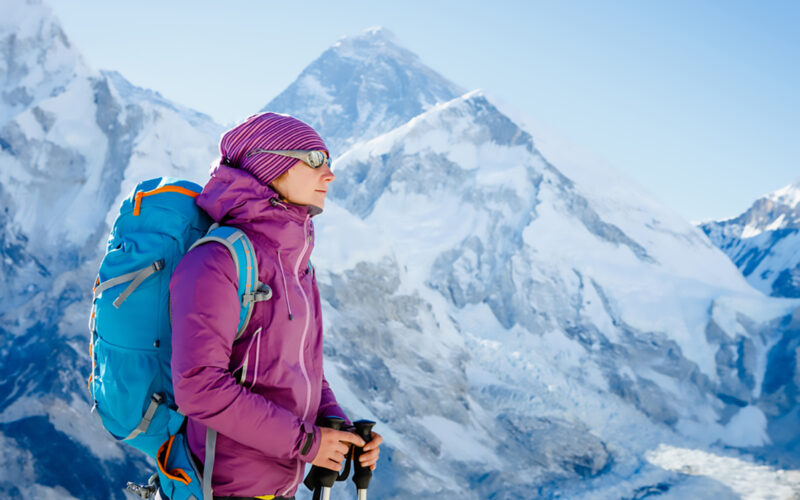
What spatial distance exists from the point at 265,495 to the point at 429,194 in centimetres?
7717

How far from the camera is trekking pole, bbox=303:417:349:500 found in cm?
252

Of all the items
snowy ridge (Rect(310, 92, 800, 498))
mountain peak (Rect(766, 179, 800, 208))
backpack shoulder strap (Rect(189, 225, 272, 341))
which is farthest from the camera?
mountain peak (Rect(766, 179, 800, 208))

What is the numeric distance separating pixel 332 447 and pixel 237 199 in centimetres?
111

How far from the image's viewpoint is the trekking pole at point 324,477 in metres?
2.52

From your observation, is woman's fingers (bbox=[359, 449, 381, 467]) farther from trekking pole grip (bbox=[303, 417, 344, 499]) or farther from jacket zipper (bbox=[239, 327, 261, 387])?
jacket zipper (bbox=[239, 327, 261, 387])

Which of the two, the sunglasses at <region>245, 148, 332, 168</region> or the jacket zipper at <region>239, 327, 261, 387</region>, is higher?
the sunglasses at <region>245, 148, 332, 168</region>

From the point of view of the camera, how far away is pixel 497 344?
64.8m

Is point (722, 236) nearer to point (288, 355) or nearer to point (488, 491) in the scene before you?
point (488, 491)

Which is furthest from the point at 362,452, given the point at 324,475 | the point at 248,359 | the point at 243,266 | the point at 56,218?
the point at 56,218

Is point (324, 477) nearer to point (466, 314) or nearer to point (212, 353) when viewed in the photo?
point (212, 353)

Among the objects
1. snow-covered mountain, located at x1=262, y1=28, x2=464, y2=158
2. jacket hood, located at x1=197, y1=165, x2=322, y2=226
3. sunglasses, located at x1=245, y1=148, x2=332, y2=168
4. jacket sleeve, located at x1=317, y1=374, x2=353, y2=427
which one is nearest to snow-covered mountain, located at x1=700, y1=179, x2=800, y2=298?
snow-covered mountain, located at x1=262, y1=28, x2=464, y2=158

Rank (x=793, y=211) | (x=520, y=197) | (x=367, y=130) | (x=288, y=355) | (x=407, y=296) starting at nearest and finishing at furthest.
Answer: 1. (x=288, y=355)
2. (x=407, y=296)
3. (x=520, y=197)
4. (x=793, y=211)
5. (x=367, y=130)

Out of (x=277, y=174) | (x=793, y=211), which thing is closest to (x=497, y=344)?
(x=793, y=211)

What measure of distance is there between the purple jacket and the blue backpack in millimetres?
79
